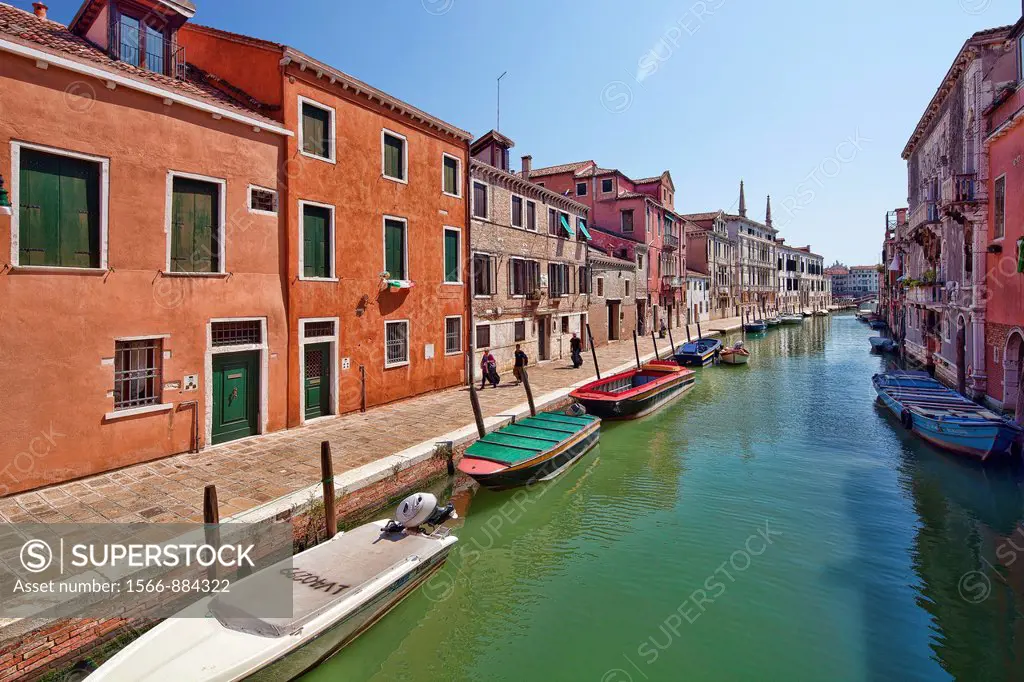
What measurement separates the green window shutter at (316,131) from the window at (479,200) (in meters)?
6.72

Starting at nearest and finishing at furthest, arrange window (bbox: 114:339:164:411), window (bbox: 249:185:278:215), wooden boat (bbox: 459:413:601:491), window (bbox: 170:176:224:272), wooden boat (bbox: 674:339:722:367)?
window (bbox: 114:339:164:411) → window (bbox: 170:176:224:272) → wooden boat (bbox: 459:413:601:491) → window (bbox: 249:185:278:215) → wooden boat (bbox: 674:339:722:367)

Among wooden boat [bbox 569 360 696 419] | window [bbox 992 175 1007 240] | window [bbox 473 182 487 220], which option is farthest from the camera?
window [bbox 473 182 487 220]

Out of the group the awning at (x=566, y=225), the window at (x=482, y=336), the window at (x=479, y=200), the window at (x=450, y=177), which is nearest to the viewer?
the window at (x=450, y=177)

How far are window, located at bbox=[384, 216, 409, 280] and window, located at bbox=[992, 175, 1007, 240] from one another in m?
16.3

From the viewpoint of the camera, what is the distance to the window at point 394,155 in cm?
1450

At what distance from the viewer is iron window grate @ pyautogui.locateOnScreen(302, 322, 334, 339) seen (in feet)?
40.6

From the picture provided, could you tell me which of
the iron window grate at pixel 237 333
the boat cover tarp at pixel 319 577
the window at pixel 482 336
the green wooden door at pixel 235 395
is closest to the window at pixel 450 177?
the window at pixel 482 336

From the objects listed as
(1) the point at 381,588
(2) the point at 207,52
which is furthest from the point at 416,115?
(1) the point at 381,588

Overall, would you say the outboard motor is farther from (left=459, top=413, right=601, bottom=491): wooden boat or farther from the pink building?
the pink building

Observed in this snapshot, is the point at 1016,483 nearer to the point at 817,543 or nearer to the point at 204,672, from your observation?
the point at 817,543

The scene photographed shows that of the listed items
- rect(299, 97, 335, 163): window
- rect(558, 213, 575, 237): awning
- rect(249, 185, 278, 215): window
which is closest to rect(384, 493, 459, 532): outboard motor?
rect(249, 185, 278, 215): window

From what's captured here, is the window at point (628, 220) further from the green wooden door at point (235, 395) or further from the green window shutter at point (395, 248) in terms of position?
the green wooden door at point (235, 395)

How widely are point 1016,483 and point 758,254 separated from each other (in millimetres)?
60850

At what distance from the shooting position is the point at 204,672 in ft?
16.7
